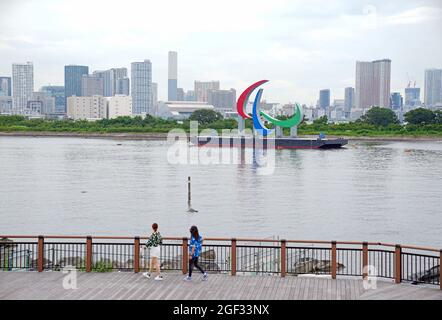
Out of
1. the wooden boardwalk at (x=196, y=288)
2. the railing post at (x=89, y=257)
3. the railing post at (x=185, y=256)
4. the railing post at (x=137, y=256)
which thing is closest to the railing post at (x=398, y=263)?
the wooden boardwalk at (x=196, y=288)

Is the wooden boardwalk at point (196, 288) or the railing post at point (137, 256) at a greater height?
the railing post at point (137, 256)

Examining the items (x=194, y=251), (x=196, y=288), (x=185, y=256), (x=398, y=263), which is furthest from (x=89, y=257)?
(x=398, y=263)

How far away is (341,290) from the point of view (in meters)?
15.5

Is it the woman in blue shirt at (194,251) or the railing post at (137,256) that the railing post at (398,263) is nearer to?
the woman in blue shirt at (194,251)

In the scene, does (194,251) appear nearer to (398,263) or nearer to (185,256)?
(185,256)

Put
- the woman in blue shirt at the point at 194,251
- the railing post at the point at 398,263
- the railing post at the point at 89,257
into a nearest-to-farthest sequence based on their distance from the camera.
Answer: the railing post at the point at 398,263
the woman in blue shirt at the point at 194,251
the railing post at the point at 89,257

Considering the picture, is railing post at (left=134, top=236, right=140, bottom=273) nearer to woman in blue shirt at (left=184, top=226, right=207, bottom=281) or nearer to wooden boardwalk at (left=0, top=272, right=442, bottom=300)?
wooden boardwalk at (left=0, top=272, right=442, bottom=300)

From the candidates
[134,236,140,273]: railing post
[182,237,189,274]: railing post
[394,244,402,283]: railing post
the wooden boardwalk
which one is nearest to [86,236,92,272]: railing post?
the wooden boardwalk

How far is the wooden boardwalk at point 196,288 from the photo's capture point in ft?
48.8

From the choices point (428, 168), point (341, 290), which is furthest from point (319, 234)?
point (428, 168)

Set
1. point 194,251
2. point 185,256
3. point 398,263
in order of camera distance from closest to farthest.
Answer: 1. point 398,263
2. point 194,251
3. point 185,256

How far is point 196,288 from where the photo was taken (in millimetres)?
15688

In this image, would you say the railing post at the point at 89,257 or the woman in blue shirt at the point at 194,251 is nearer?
the woman in blue shirt at the point at 194,251
